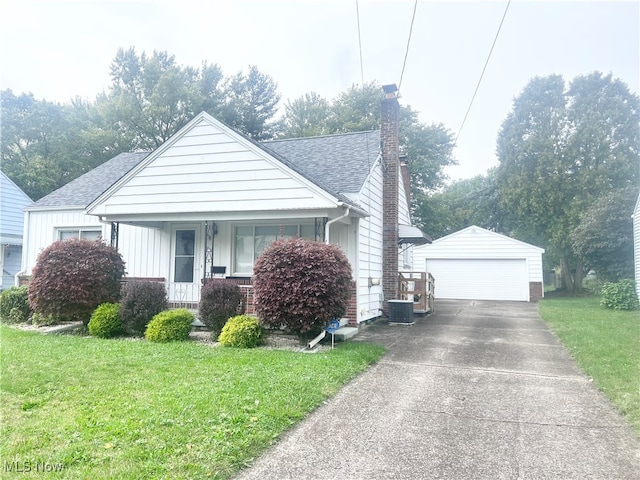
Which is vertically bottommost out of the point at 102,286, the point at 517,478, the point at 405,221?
the point at 517,478

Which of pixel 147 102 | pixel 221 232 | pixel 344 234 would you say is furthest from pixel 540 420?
Result: pixel 147 102

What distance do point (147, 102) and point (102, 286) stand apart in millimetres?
26193

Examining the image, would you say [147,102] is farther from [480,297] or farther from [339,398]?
[339,398]

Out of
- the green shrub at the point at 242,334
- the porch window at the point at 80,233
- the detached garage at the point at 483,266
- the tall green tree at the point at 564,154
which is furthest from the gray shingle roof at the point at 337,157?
the tall green tree at the point at 564,154

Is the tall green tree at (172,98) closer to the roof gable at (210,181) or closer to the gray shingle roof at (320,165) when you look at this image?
the gray shingle roof at (320,165)

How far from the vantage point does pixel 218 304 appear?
9.02 m

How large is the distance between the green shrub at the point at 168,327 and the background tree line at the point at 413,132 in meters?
20.9

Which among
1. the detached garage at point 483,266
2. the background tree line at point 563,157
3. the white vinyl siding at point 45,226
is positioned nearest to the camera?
the white vinyl siding at point 45,226

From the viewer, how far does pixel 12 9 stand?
842 cm

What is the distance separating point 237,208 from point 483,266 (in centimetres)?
1637

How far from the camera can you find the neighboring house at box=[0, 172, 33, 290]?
18188 millimetres

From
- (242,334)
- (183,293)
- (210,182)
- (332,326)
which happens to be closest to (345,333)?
(332,326)

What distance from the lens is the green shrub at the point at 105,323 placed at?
9055 millimetres

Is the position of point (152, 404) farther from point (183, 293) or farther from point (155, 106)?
point (155, 106)
